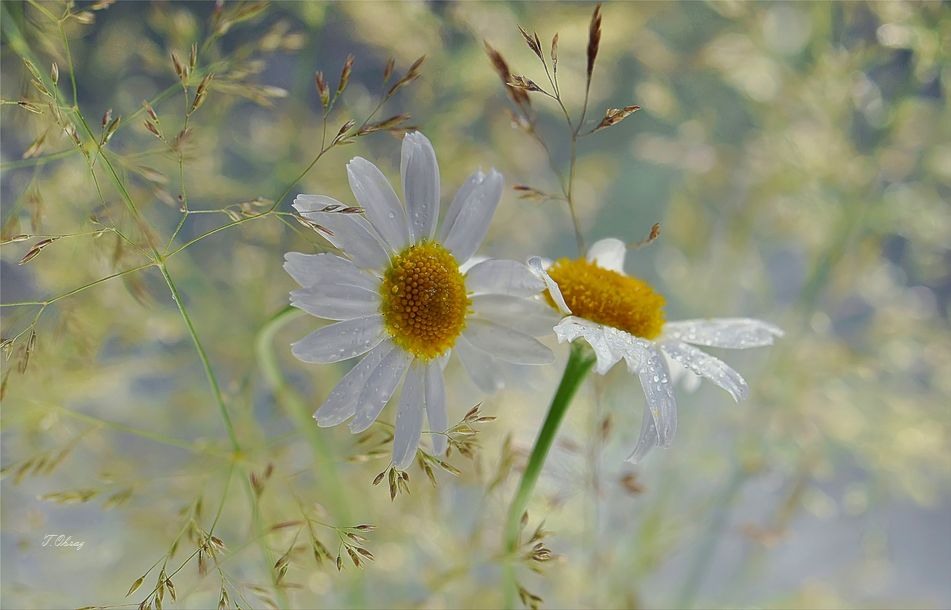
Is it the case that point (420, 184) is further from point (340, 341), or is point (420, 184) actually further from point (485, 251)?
point (485, 251)

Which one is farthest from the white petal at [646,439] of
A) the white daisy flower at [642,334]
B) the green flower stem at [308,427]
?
the green flower stem at [308,427]

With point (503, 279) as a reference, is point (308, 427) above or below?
below

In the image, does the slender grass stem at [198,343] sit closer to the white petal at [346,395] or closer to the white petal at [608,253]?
the white petal at [346,395]

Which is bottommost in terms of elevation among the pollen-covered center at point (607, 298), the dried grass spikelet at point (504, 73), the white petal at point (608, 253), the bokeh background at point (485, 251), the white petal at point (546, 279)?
the bokeh background at point (485, 251)

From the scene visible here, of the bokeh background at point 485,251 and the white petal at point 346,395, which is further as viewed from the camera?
the bokeh background at point 485,251

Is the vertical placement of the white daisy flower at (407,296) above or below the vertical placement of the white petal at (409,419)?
above

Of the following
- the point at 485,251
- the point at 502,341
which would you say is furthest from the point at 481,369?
the point at 485,251

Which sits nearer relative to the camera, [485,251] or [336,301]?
[336,301]
